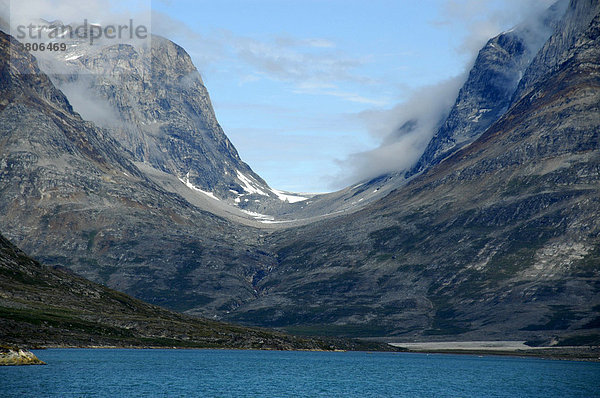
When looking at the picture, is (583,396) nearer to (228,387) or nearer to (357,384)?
(357,384)

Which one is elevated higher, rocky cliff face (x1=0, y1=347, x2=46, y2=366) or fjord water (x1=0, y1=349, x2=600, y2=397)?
rocky cliff face (x1=0, y1=347, x2=46, y2=366)

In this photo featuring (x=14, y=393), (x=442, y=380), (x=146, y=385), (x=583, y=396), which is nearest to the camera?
(x=14, y=393)

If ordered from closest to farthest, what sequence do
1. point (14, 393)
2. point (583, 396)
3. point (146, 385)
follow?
point (14, 393), point (146, 385), point (583, 396)

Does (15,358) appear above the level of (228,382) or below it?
above

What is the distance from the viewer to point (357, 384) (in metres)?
166

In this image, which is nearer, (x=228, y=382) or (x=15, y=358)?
(x=15, y=358)

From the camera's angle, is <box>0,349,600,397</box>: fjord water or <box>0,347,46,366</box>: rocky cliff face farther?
<box>0,347,46,366</box>: rocky cliff face

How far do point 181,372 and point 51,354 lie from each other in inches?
1581

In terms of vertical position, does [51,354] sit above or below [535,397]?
above

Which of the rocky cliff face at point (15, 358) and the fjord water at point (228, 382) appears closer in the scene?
the fjord water at point (228, 382)

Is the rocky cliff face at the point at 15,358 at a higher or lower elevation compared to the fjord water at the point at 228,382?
higher

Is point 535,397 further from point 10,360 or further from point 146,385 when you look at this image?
point 10,360

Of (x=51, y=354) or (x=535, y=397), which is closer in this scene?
(x=535, y=397)

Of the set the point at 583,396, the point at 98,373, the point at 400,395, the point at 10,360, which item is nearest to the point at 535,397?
the point at 583,396
